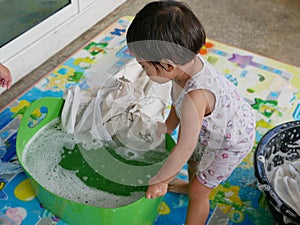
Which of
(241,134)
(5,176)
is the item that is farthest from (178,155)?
(5,176)

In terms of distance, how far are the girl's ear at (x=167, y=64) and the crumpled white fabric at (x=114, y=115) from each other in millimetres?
324

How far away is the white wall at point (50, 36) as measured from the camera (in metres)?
1.44

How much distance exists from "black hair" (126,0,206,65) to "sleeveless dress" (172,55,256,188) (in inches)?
3.6

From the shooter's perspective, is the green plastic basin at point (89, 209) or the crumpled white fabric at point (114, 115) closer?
the green plastic basin at point (89, 209)

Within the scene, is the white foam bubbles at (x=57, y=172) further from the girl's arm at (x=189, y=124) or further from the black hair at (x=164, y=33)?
the black hair at (x=164, y=33)

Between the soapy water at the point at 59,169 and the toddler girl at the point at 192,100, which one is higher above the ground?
the toddler girl at the point at 192,100

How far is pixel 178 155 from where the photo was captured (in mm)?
850

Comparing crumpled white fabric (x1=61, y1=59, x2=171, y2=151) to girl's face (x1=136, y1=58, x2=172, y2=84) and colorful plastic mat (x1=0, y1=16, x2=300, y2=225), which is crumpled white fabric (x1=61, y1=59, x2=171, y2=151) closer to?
colorful plastic mat (x1=0, y1=16, x2=300, y2=225)

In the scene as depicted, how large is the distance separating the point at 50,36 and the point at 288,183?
980mm

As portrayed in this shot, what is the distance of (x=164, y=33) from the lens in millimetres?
780

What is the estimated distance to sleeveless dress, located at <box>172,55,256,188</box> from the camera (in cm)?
88

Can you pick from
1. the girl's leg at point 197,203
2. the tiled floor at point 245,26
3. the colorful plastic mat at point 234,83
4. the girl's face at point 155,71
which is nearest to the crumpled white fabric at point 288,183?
the colorful plastic mat at point 234,83

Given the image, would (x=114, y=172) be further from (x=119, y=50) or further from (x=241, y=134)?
(x=119, y=50)

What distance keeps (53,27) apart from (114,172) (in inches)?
28.1
